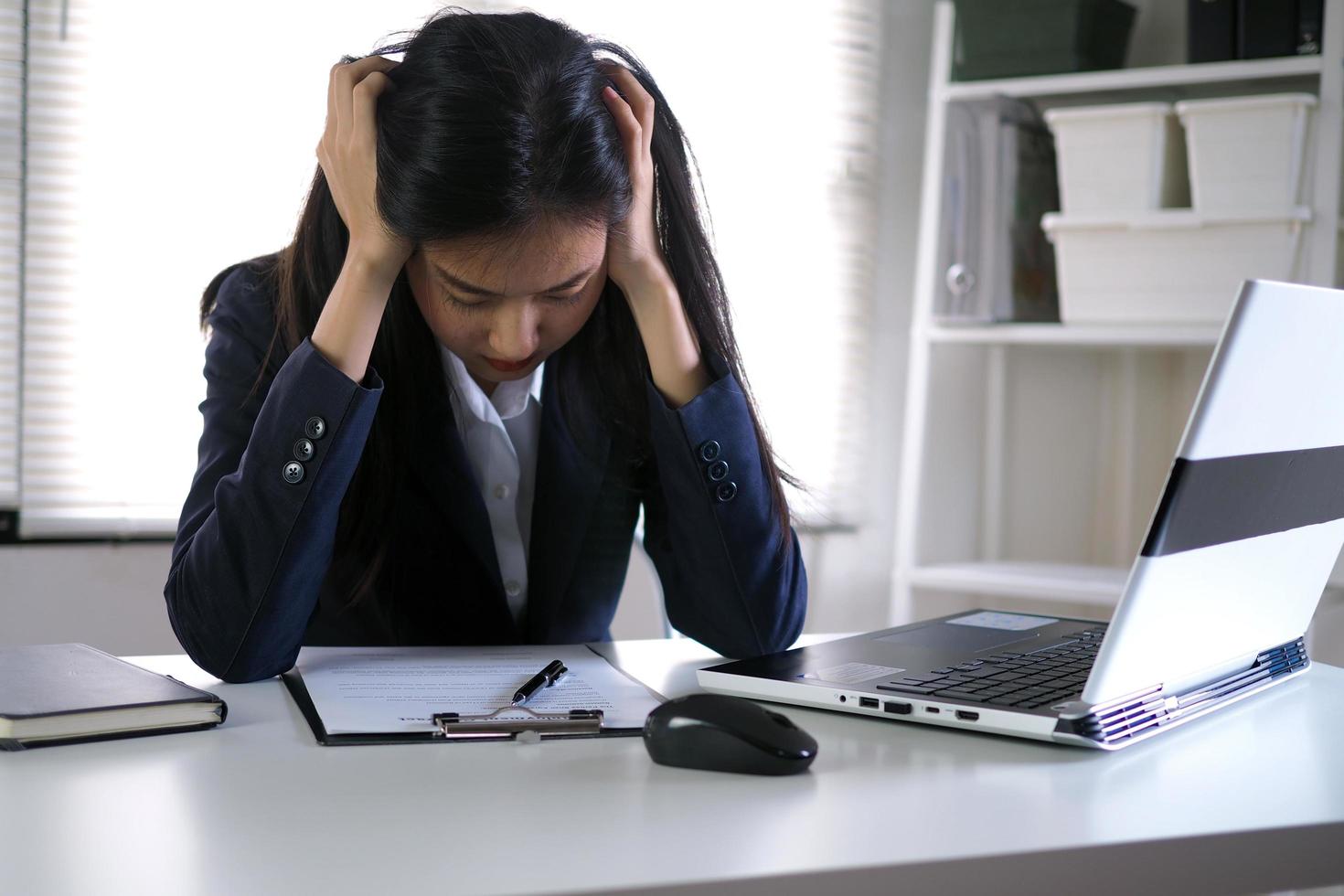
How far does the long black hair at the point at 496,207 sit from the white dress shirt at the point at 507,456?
5 centimetres

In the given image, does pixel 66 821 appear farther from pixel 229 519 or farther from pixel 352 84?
pixel 352 84

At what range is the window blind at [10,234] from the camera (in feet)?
6.51

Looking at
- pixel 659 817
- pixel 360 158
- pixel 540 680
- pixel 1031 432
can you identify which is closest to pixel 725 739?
pixel 659 817

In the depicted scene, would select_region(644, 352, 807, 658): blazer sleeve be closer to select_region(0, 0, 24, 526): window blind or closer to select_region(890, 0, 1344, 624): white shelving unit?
select_region(890, 0, 1344, 624): white shelving unit

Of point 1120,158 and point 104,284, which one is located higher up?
point 1120,158

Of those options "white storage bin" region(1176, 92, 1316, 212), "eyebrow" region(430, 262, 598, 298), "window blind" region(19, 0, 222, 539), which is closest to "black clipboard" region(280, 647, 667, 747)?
"eyebrow" region(430, 262, 598, 298)

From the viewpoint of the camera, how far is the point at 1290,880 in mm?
624

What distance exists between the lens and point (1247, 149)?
208 cm

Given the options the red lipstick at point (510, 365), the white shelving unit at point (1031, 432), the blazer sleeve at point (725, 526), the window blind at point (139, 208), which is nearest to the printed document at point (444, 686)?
the blazer sleeve at point (725, 526)

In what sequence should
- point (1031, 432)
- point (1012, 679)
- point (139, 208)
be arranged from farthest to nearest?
point (1031, 432) < point (139, 208) < point (1012, 679)

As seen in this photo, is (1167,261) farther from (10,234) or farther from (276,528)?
(10,234)

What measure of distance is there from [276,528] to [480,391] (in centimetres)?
37

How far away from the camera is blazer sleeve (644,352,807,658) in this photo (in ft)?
3.64

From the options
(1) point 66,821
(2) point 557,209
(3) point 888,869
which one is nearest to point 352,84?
(2) point 557,209
